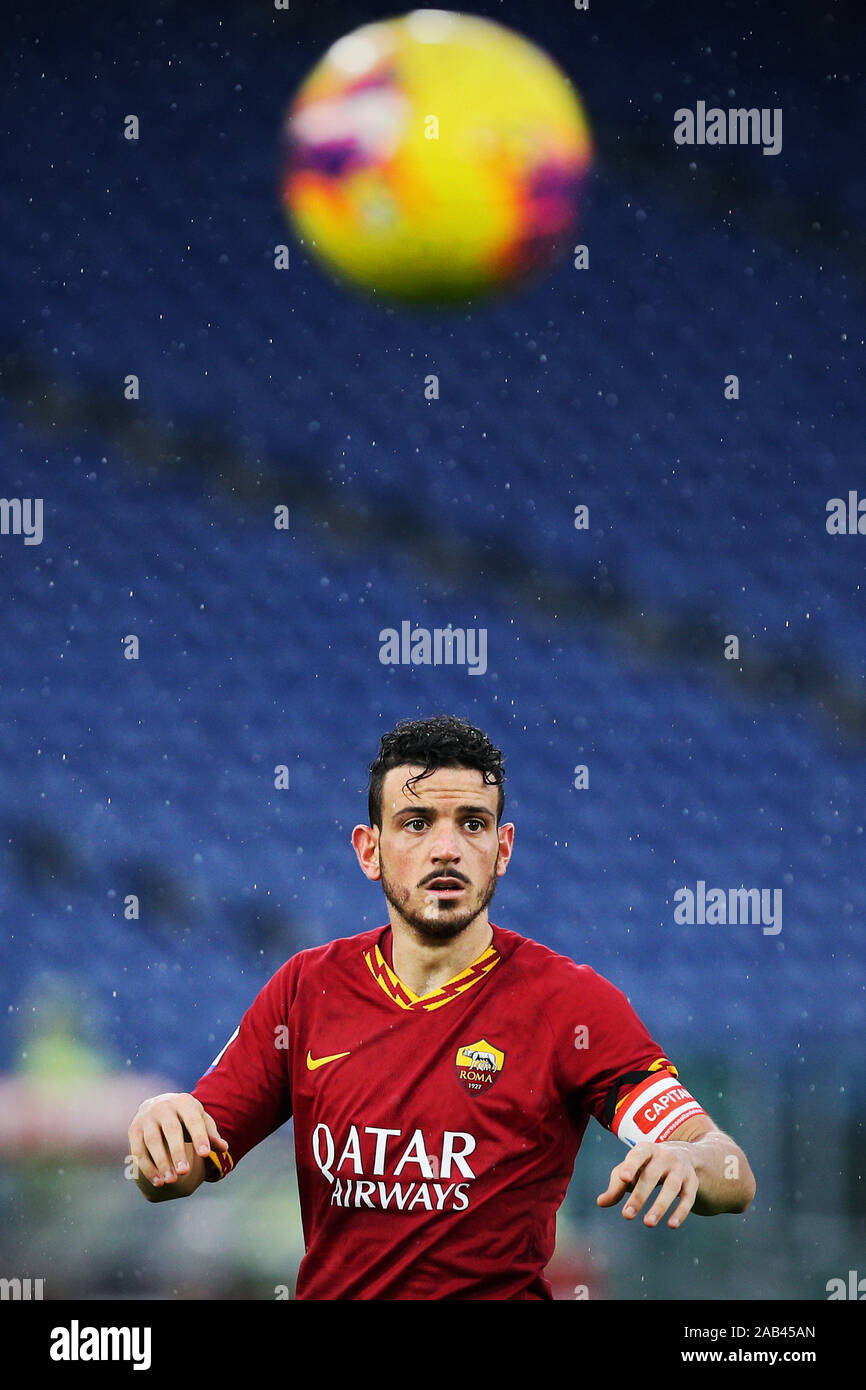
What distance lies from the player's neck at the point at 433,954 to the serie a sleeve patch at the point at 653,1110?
1.01ft

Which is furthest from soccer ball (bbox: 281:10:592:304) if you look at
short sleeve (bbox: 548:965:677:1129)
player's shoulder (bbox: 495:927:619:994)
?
short sleeve (bbox: 548:965:677:1129)

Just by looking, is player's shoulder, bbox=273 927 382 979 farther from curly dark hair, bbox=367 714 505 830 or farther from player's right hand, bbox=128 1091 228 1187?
player's right hand, bbox=128 1091 228 1187

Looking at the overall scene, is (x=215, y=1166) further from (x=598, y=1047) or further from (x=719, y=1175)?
(x=719, y=1175)

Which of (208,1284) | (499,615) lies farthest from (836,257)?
(208,1284)

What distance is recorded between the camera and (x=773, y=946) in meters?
4.97

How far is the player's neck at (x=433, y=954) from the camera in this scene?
6.96ft

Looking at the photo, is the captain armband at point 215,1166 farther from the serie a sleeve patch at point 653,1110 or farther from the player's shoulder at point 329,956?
the serie a sleeve patch at point 653,1110

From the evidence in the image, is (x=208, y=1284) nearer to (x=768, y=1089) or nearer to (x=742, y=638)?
(x=768, y=1089)

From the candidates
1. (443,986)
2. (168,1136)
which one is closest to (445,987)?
(443,986)

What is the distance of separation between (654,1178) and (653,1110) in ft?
0.65

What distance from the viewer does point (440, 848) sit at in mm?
2070

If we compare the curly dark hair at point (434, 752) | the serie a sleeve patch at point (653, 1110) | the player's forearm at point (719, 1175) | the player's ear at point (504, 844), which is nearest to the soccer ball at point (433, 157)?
the curly dark hair at point (434, 752)

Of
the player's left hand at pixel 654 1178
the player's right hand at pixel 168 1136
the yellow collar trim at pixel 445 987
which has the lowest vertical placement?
the player's left hand at pixel 654 1178
